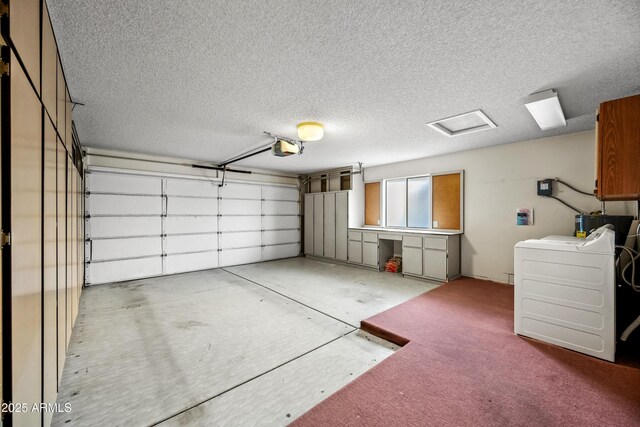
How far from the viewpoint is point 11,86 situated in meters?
1.02

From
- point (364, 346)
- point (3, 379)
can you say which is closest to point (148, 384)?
point (3, 379)

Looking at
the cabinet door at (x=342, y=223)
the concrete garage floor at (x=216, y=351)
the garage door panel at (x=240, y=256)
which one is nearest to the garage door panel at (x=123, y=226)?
→ the concrete garage floor at (x=216, y=351)

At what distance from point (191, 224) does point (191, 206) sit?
1.46 feet

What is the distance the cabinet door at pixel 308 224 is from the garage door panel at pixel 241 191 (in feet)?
5.05

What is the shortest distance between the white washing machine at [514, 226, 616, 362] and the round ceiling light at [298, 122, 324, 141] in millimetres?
2876

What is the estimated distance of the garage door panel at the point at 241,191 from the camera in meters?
6.84

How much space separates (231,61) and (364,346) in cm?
305

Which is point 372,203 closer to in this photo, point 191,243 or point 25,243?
point 191,243

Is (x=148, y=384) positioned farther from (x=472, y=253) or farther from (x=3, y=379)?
(x=472, y=253)

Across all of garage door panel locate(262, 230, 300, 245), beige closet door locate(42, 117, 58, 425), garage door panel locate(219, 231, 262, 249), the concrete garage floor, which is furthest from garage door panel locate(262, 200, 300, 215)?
beige closet door locate(42, 117, 58, 425)

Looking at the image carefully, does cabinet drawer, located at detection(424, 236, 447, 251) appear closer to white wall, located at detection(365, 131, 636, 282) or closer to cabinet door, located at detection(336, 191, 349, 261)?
white wall, located at detection(365, 131, 636, 282)

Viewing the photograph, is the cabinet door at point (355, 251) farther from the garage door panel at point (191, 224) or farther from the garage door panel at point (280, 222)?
the garage door panel at point (191, 224)

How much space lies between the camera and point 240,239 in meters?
7.13

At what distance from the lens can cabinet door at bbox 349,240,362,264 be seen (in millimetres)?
6605
